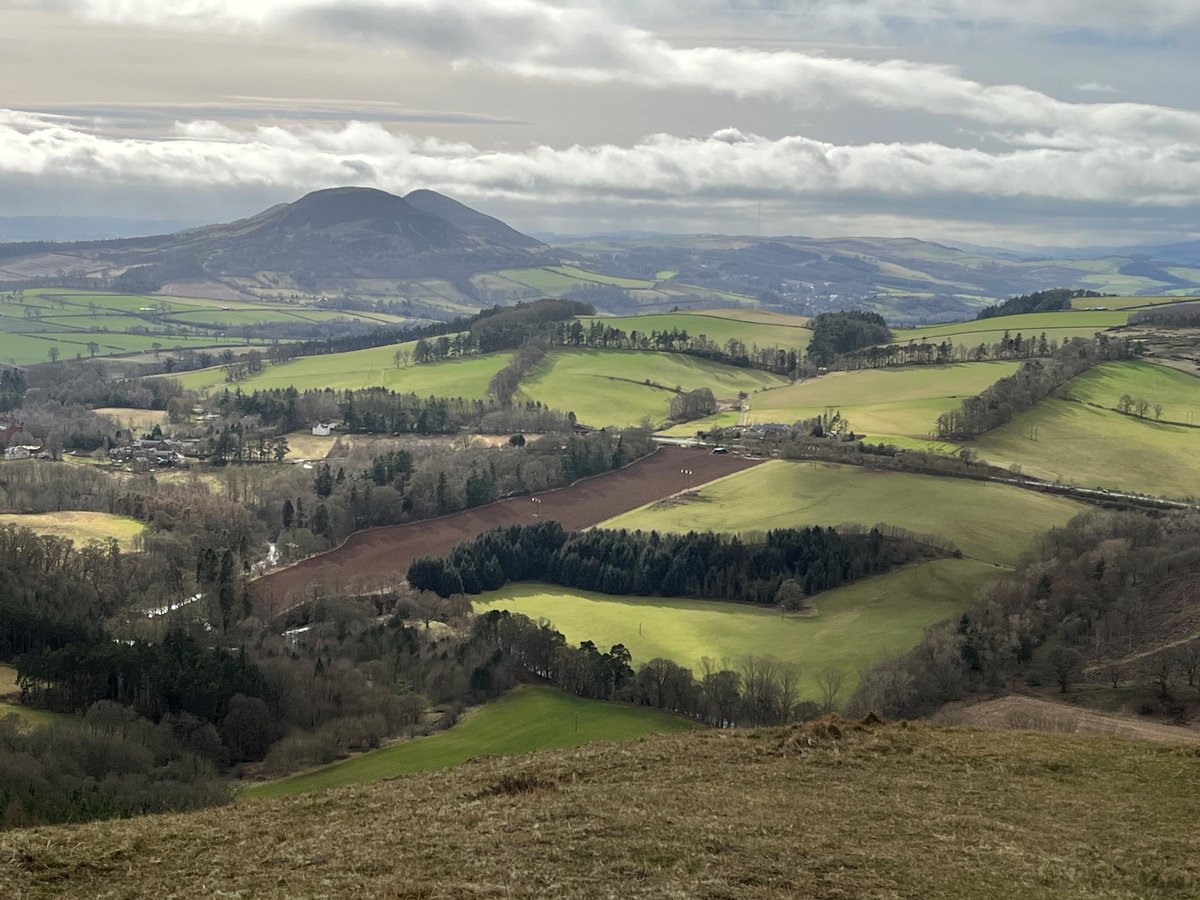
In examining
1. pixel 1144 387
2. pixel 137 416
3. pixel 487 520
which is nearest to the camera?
pixel 487 520

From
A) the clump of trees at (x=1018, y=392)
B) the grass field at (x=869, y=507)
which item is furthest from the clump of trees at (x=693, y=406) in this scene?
the grass field at (x=869, y=507)

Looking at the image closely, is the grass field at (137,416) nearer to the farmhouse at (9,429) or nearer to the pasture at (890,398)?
the farmhouse at (9,429)

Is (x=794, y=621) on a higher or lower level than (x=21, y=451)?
higher

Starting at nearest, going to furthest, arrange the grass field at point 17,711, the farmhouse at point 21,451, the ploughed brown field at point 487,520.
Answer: the grass field at point 17,711 < the ploughed brown field at point 487,520 < the farmhouse at point 21,451

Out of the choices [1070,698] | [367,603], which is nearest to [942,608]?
[1070,698]

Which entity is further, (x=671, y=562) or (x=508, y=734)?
(x=671, y=562)

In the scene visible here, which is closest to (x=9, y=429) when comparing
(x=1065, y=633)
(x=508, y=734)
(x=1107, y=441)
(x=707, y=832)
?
(x=508, y=734)

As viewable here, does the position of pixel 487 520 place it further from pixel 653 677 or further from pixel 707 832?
pixel 707 832
